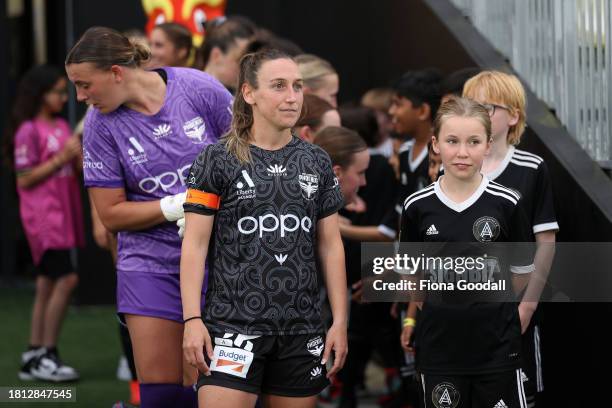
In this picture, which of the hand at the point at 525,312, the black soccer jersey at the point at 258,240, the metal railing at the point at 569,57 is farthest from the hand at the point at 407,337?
the metal railing at the point at 569,57

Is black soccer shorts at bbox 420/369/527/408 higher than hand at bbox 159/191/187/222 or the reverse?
the reverse

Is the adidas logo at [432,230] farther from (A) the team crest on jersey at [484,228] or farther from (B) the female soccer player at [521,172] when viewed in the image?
(B) the female soccer player at [521,172]

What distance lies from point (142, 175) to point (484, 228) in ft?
4.85

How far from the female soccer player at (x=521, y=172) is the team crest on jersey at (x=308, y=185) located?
1059mm

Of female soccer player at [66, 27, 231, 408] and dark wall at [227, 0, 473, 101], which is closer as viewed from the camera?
female soccer player at [66, 27, 231, 408]

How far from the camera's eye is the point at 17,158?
859cm

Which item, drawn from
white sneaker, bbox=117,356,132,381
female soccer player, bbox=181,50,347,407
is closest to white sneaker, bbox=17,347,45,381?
white sneaker, bbox=117,356,132,381

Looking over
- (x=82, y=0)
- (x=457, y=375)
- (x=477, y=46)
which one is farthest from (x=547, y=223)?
(x=82, y=0)

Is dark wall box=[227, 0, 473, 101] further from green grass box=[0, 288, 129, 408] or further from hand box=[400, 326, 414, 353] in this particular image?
hand box=[400, 326, 414, 353]

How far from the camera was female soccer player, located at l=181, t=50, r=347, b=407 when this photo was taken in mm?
4266

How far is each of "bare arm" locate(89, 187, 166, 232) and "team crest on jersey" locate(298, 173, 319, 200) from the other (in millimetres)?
827

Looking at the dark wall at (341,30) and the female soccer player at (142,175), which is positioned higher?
the dark wall at (341,30)

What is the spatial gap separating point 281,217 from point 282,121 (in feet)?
1.21

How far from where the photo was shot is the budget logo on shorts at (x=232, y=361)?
167 inches
